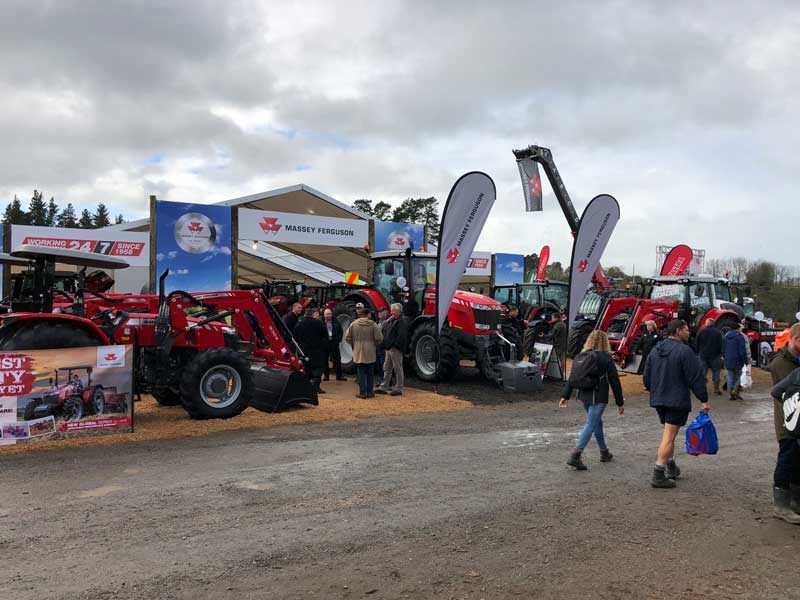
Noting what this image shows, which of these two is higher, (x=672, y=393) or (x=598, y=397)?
(x=672, y=393)

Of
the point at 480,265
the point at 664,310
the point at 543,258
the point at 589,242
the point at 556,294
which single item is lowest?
the point at 664,310

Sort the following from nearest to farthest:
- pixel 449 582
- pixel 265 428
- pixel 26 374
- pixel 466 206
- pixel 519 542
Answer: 1. pixel 449 582
2. pixel 519 542
3. pixel 26 374
4. pixel 265 428
5. pixel 466 206

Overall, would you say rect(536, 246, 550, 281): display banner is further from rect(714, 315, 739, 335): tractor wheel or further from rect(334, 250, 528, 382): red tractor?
rect(334, 250, 528, 382): red tractor

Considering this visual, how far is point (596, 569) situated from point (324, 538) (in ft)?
5.90

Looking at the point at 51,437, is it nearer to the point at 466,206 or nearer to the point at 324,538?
the point at 324,538

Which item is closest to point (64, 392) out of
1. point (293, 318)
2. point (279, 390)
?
point (279, 390)

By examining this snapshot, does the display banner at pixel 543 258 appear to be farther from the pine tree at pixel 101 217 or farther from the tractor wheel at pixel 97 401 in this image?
the pine tree at pixel 101 217

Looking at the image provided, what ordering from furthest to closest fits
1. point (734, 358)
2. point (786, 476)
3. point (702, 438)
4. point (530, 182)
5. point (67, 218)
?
1. point (67, 218)
2. point (530, 182)
3. point (734, 358)
4. point (702, 438)
5. point (786, 476)

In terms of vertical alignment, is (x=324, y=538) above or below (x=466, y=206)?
below

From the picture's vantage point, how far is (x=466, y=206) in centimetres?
1198

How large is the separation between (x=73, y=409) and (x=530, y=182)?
51.6 ft

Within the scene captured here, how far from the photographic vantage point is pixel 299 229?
18984 millimetres

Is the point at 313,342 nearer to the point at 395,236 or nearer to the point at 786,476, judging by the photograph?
the point at 786,476

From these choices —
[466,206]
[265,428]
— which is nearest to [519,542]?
[265,428]
